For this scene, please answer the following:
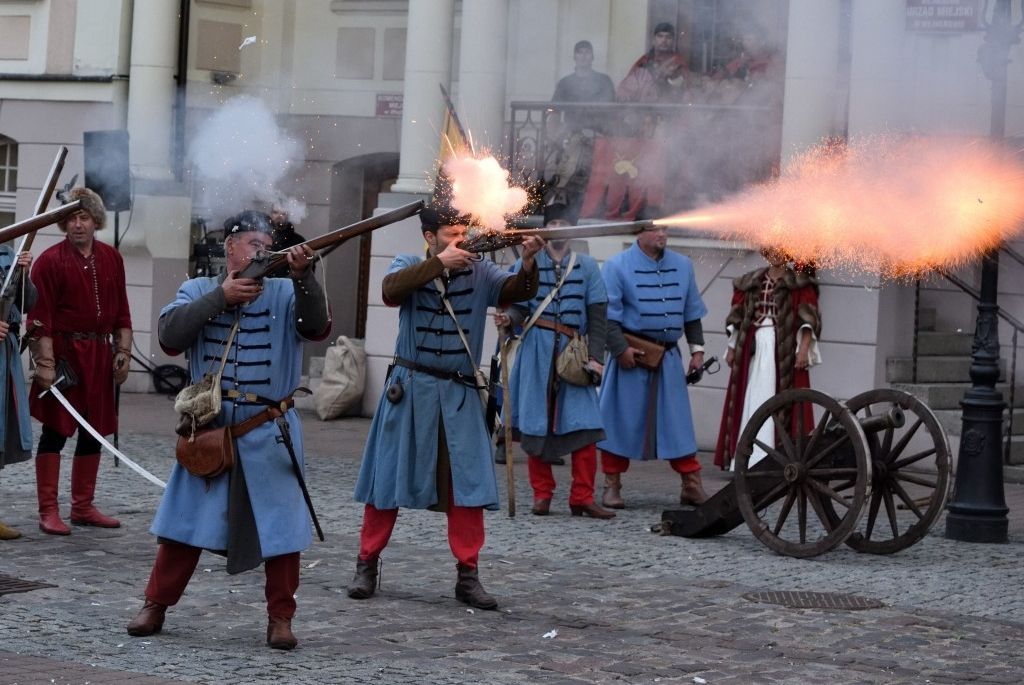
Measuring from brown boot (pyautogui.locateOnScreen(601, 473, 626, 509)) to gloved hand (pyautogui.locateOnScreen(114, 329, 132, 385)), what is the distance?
313 centimetres

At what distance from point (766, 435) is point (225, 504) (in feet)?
20.0

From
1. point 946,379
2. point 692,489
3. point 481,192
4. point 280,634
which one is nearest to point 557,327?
point 692,489

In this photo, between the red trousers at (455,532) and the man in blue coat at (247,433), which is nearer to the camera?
the man in blue coat at (247,433)

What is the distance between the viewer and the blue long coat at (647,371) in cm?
1082

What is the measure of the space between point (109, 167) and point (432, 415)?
679 centimetres

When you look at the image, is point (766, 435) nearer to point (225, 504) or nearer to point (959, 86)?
point (959, 86)

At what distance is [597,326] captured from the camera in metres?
10.5

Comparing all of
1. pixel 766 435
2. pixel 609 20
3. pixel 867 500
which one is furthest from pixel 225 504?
pixel 609 20

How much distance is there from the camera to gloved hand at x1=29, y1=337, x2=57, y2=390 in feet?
30.0

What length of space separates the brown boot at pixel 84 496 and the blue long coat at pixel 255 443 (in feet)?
9.17

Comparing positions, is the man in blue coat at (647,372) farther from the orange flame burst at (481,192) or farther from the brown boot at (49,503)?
the brown boot at (49,503)

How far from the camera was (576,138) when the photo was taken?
14977 mm

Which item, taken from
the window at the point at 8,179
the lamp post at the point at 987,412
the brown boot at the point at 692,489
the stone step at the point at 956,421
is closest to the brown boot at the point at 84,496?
the brown boot at the point at 692,489

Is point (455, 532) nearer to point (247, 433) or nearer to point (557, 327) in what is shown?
point (247, 433)
